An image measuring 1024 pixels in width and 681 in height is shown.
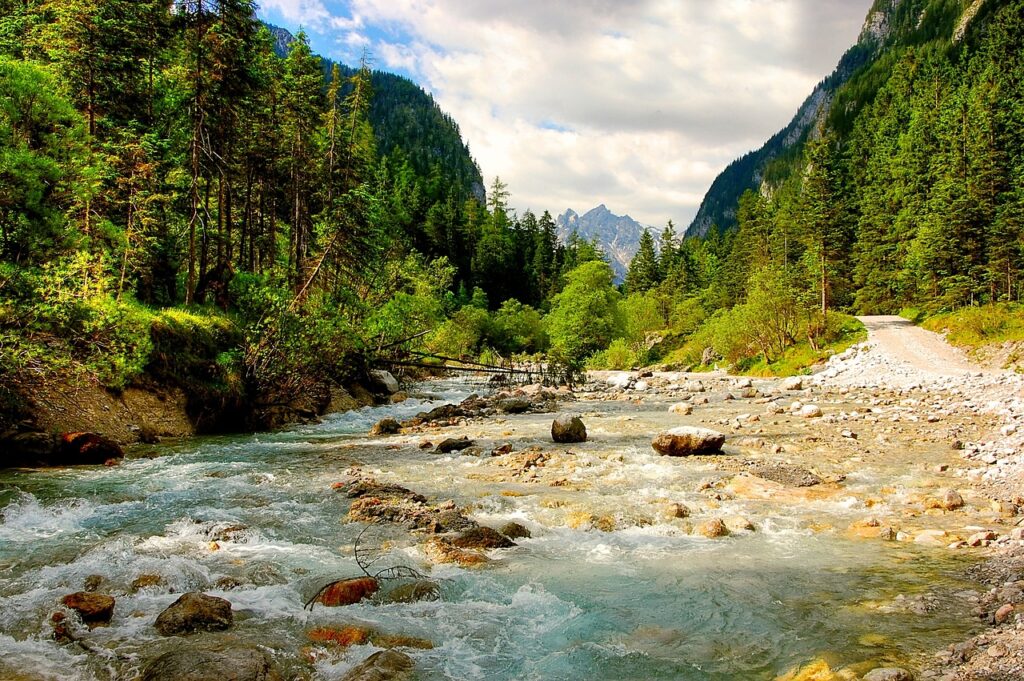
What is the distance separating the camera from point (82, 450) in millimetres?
12250

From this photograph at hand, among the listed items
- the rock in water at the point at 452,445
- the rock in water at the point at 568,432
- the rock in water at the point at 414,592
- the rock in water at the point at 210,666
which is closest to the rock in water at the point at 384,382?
the rock in water at the point at 452,445

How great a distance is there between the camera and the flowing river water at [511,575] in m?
5.16

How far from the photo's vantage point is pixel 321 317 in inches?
806

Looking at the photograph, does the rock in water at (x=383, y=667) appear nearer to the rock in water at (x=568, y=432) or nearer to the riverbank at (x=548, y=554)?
the riverbank at (x=548, y=554)

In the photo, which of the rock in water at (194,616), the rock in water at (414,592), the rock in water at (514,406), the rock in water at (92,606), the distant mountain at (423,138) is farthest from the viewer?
the distant mountain at (423,138)

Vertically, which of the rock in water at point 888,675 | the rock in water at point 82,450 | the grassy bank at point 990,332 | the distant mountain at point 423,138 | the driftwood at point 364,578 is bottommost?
the driftwood at point 364,578

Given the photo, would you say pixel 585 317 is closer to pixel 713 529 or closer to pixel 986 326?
pixel 986 326

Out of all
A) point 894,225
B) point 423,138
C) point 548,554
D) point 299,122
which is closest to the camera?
point 548,554

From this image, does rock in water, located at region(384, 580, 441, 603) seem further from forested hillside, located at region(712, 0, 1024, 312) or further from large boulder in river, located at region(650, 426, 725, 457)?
forested hillside, located at region(712, 0, 1024, 312)

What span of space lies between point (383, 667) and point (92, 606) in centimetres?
318

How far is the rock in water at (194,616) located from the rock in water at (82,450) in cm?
886

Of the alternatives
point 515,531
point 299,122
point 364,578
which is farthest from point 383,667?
point 299,122

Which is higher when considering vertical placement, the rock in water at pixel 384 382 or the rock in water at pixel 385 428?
the rock in water at pixel 384 382

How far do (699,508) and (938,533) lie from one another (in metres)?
3.39
